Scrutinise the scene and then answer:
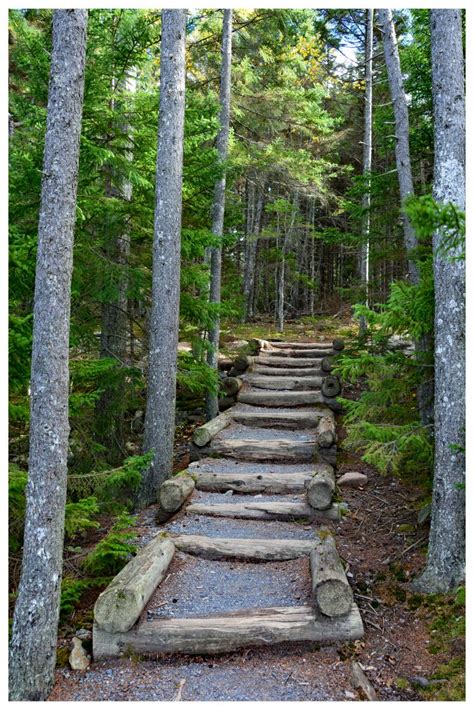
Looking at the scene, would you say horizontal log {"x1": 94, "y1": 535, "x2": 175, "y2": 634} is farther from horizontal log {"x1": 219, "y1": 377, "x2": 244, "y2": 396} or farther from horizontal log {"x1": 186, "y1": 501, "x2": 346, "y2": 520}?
horizontal log {"x1": 219, "y1": 377, "x2": 244, "y2": 396}

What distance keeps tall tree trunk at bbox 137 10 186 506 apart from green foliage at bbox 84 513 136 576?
1988 mm

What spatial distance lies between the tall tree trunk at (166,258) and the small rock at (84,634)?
2931 millimetres

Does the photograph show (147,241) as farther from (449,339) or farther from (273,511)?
(449,339)

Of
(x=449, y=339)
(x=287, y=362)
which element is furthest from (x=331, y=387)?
(x=449, y=339)

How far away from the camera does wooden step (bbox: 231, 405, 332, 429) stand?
10.3 meters

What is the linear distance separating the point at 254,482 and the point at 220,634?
329 cm

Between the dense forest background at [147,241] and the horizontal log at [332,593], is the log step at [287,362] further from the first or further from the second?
the horizontal log at [332,593]

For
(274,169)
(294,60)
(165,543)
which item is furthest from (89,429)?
(294,60)

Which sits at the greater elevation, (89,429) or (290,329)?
(290,329)

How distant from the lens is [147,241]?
9516 millimetres

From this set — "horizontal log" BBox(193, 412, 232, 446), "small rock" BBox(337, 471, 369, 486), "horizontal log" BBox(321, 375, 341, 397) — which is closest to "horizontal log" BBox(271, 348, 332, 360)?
"horizontal log" BBox(321, 375, 341, 397)
